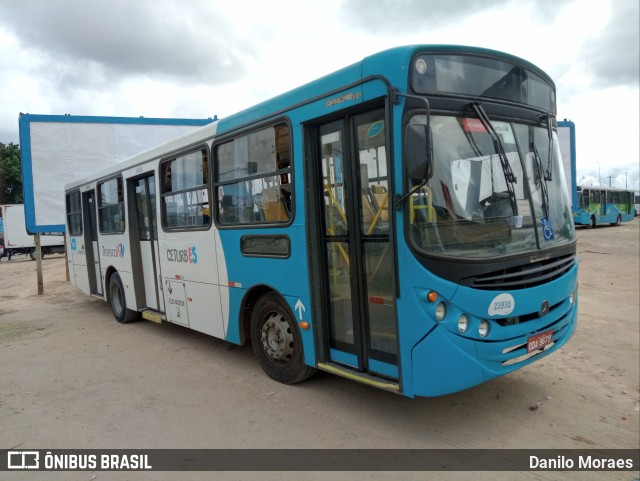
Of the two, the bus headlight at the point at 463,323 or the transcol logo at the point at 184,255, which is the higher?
the transcol logo at the point at 184,255

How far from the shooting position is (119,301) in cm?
916

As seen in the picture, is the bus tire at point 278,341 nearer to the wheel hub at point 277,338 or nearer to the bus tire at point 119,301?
the wheel hub at point 277,338

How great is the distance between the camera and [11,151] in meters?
44.4

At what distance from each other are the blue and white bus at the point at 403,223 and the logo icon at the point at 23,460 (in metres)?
2.27

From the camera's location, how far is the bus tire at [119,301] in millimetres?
8883

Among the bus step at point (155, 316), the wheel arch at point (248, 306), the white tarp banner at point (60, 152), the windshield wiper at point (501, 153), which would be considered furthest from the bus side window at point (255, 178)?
the white tarp banner at point (60, 152)

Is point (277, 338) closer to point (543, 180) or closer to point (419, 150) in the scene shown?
point (419, 150)

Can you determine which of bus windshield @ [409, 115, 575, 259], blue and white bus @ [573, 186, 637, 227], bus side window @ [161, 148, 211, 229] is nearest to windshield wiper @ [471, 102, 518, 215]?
bus windshield @ [409, 115, 575, 259]

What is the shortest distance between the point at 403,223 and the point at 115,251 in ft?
22.4

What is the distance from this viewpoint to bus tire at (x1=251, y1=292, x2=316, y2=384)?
15.9ft

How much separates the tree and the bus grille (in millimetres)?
49181

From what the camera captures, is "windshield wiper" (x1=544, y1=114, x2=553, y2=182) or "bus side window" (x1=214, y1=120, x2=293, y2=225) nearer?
"windshield wiper" (x1=544, y1=114, x2=553, y2=182)

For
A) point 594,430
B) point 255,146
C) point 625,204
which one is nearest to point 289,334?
point 255,146

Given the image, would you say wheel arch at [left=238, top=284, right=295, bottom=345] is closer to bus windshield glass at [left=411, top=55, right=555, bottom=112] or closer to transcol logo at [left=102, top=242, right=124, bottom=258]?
bus windshield glass at [left=411, top=55, right=555, bottom=112]
